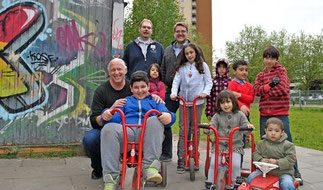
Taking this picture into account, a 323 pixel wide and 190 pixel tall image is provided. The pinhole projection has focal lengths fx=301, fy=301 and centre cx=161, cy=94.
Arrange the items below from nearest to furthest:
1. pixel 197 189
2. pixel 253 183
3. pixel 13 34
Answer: pixel 253 183 < pixel 197 189 < pixel 13 34

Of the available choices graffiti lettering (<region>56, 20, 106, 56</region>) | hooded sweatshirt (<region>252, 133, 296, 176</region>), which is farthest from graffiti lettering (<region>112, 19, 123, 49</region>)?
hooded sweatshirt (<region>252, 133, 296, 176</region>)

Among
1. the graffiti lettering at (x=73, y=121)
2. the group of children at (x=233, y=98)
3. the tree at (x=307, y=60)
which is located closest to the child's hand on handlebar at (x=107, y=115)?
the group of children at (x=233, y=98)

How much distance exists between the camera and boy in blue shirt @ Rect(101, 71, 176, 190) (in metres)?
3.27

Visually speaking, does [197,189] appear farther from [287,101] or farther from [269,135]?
[287,101]

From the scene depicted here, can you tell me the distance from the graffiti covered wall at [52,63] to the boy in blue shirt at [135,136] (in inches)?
95.7

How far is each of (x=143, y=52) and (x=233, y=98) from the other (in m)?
2.14

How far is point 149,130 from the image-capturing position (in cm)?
339

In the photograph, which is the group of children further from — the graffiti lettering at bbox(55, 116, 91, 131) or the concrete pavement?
the graffiti lettering at bbox(55, 116, 91, 131)

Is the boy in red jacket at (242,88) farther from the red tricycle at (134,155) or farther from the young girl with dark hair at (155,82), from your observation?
the red tricycle at (134,155)

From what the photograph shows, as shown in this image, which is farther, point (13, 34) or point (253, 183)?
point (13, 34)

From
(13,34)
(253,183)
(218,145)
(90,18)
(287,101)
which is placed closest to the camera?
(253,183)

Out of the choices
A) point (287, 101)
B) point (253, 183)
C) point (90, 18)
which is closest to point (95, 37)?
point (90, 18)

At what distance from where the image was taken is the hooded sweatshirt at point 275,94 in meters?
4.21

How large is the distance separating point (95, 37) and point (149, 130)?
3255mm
